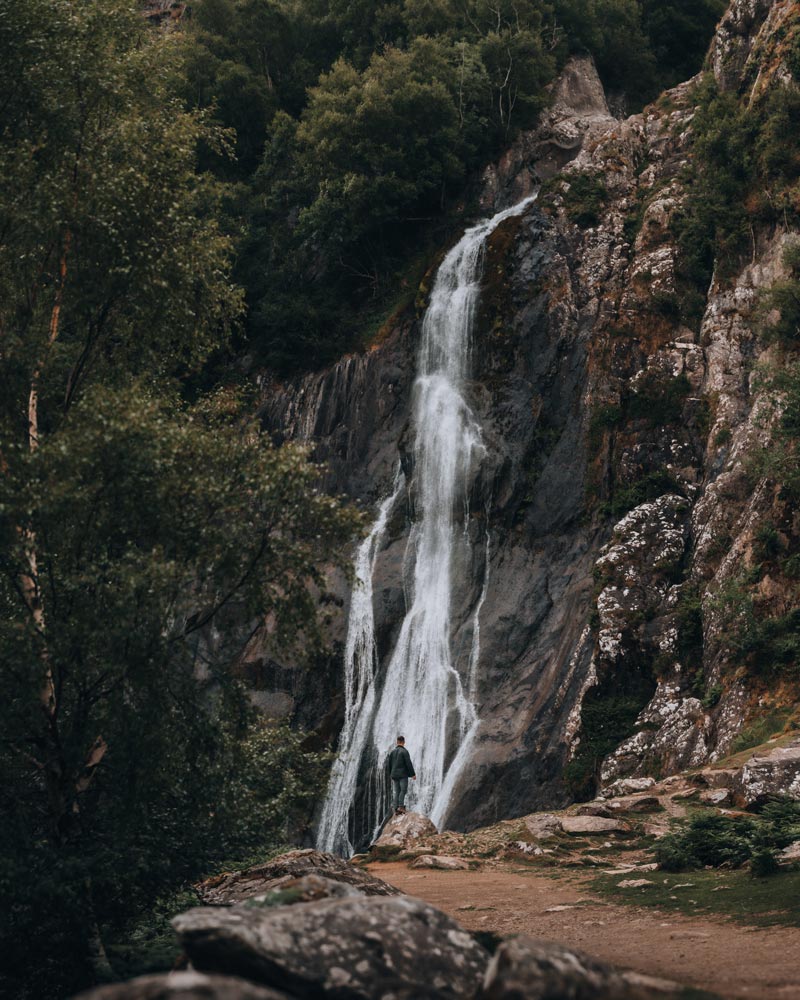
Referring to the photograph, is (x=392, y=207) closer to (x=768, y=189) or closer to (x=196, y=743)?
(x=768, y=189)

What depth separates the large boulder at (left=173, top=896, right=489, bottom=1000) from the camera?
6.60m

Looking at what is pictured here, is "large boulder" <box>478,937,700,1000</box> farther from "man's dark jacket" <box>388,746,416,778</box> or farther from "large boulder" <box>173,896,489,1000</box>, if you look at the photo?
"man's dark jacket" <box>388,746,416,778</box>

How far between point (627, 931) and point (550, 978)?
6.19 meters

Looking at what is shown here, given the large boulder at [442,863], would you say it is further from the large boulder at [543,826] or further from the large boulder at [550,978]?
the large boulder at [550,978]

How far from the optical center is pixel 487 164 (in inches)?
1935

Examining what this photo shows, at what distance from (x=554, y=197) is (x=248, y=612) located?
33220 mm

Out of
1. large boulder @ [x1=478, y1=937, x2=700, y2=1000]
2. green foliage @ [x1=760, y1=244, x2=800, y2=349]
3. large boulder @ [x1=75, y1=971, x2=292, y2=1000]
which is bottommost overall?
large boulder @ [x1=478, y1=937, x2=700, y2=1000]

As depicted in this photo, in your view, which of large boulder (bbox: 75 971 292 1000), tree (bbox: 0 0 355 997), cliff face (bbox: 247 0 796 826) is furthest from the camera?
cliff face (bbox: 247 0 796 826)

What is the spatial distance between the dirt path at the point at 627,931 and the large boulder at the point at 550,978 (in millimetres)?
1382

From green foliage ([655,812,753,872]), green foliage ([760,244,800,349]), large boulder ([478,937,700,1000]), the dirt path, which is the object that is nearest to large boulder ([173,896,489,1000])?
large boulder ([478,937,700,1000])

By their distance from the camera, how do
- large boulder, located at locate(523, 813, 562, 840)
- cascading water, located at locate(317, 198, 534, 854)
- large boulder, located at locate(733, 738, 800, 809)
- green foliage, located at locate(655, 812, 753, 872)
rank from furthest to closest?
cascading water, located at locate(317, 198, 534, 854) → large boulder, located at locate(523, 813, 562, 840) → large boulder, located at locate(733, 738, 800, 809) → green foliage, located at locate(655, 812, 753, 872)

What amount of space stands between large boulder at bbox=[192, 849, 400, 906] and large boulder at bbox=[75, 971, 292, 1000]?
8378 mm

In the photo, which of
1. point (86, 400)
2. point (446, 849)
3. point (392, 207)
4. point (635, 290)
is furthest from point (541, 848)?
point (392, 207)

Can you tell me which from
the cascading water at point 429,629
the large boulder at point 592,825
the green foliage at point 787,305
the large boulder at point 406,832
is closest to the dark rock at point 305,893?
the large boulder at point 592,825
